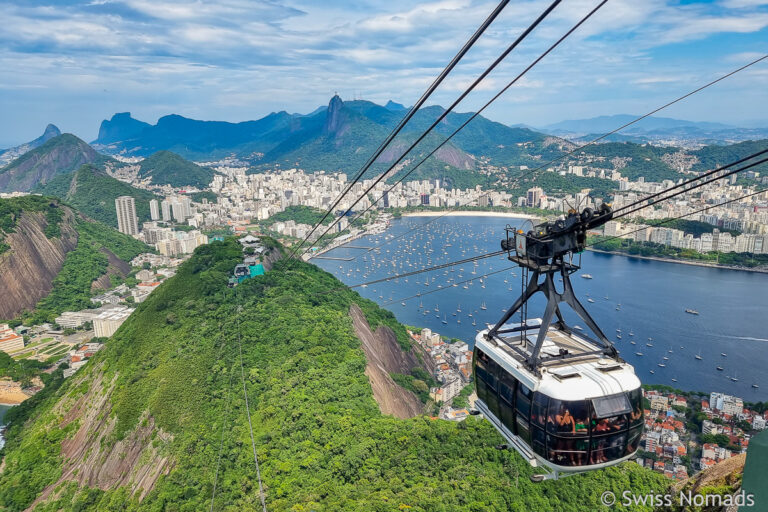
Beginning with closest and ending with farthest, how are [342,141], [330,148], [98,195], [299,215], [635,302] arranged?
1. [635,302]
2. [98,195]
3. [299,215]
4. [330,148]
5. [342,141]

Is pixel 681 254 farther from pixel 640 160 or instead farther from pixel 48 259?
pixel 48 259

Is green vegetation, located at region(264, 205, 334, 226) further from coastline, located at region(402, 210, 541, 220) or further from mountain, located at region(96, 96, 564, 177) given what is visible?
mountain, located at region(96, 96, 564, 177)

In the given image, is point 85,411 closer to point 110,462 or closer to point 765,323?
point 110,462

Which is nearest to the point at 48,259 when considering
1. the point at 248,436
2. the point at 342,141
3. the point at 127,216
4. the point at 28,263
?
the point at 28,263

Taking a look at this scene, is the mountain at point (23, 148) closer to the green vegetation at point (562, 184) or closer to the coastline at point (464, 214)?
the coastline at point (464, 214)

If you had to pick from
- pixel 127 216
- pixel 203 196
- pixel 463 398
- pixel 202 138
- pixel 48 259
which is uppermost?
pixel 202 138

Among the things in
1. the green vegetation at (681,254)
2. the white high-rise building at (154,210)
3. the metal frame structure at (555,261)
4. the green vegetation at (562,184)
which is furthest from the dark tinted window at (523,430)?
the green vegetation at (562,184)

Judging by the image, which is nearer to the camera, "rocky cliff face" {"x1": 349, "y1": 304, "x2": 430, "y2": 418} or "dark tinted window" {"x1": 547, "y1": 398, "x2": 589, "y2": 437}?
"dark tinted window" {"x1": 547, "y1": 398, "x2": 589, "y2": 437}

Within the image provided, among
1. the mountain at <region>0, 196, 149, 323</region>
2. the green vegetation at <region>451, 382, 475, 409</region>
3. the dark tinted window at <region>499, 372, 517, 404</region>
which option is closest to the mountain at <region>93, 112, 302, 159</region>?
the mountain at <region>0, 196, 149, 323</region>
